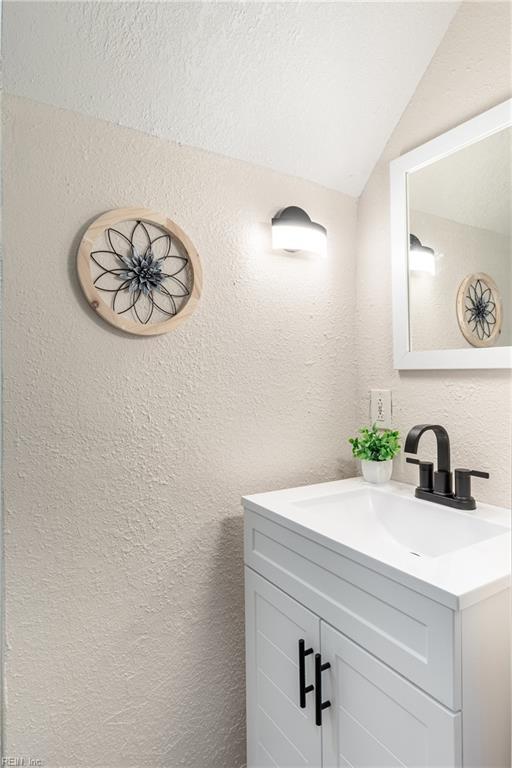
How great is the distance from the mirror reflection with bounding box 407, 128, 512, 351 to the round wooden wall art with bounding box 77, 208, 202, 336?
A: 64 centimetres

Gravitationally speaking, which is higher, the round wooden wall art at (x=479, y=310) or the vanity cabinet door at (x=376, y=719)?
the round wooden wall art at (x=479, y=310)

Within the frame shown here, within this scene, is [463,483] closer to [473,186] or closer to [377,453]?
[377,453]

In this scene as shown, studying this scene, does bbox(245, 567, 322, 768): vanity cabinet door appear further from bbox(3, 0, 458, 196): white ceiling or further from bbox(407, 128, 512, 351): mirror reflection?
bbox(3, 0, 458, 196): white ceiling

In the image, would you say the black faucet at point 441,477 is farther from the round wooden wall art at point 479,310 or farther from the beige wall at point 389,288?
the round wooden wall art at point 479,310

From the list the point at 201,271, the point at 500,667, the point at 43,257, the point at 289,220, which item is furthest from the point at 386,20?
the point at 500,667

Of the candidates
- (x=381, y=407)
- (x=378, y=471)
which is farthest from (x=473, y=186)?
(x=378, y=471)

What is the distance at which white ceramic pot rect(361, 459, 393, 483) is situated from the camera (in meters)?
1.29

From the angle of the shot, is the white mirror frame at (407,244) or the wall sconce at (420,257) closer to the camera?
the white mirror frame at (407,244)

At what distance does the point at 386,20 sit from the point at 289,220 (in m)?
0.54

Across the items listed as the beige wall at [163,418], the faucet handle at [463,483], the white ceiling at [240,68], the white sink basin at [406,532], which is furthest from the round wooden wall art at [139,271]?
the faucet handle at [463,483]

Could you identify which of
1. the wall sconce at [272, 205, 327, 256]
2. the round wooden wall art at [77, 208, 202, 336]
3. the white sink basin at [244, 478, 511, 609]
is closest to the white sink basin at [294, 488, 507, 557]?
the white sink basin at [244, 478, 511, 609]

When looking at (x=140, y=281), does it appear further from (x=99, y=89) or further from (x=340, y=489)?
(x=340, y=489)

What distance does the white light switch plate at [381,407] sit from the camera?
137cm

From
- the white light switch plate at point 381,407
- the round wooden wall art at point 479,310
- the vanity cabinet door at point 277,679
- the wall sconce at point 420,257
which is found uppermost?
the wall sconce at point 420,257
